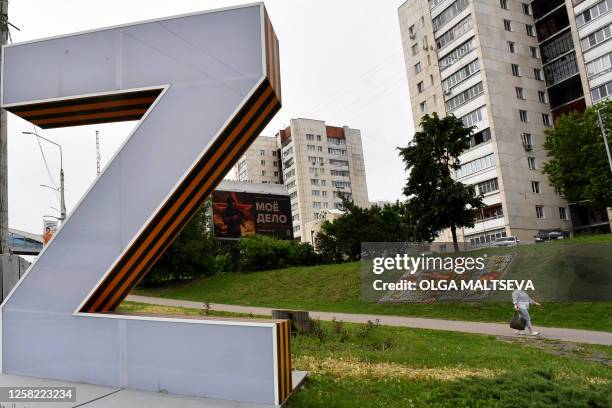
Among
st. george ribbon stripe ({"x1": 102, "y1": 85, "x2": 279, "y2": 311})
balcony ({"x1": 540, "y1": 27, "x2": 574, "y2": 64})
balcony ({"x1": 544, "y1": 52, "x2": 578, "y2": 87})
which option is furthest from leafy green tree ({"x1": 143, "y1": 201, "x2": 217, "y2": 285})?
balcony ({"x1": 540, "y1": 27, "x2": 574, "y2": 64})

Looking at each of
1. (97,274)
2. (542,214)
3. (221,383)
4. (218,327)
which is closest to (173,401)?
(221,383)

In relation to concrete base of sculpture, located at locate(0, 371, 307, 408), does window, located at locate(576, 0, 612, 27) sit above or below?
above

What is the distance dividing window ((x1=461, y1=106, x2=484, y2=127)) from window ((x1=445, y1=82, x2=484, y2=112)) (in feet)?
5.22

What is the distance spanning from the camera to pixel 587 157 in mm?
31078

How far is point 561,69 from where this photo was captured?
160ft

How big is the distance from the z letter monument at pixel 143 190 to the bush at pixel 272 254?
29.8m

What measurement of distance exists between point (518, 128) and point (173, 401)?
49745 mm

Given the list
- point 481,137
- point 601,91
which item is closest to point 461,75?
point 481,137

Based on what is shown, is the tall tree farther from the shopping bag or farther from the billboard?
the billboard

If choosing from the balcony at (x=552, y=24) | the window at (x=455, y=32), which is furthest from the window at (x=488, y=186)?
the balcony at (x=552, y=24)

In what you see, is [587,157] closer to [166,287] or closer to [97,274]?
[166,287]

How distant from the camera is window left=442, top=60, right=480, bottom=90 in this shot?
47.7 m

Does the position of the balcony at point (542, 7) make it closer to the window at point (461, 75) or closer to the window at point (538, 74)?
the window at point (538, 74)

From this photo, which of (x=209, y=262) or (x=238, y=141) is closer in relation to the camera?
(x=238, y=141)
